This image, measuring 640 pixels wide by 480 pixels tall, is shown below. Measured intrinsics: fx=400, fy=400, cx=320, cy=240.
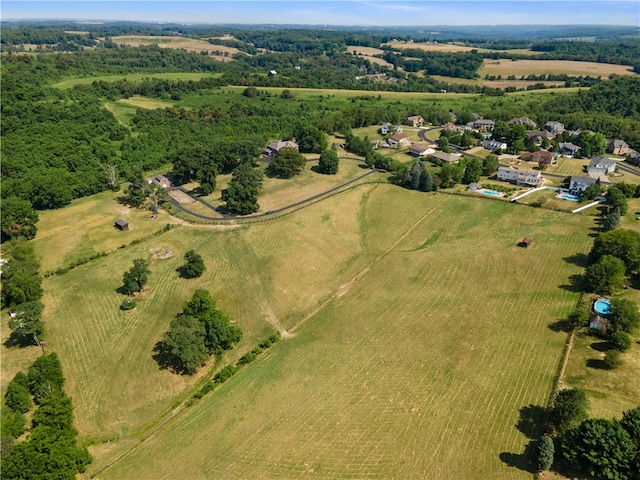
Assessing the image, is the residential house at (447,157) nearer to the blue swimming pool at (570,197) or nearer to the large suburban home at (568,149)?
the blue swimming pool at (570,197)

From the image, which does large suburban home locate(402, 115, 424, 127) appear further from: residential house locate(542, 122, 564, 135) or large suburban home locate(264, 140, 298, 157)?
large suburban home locate(264, 140, 298, 157)

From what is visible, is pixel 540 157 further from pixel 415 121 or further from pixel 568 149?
pixel 415 121

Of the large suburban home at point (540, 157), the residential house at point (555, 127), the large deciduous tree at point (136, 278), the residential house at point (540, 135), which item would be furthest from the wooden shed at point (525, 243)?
the residential house at point (555, 127)

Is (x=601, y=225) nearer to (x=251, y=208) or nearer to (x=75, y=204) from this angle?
(x=251, y=208)

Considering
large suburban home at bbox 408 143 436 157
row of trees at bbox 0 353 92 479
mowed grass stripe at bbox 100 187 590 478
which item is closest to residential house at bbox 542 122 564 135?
large suburban home at bbox 408 143 436 157

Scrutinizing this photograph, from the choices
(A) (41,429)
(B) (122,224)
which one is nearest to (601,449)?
(A) (41,429)

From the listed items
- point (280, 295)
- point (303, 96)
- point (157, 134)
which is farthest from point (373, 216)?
point (303, 96)
